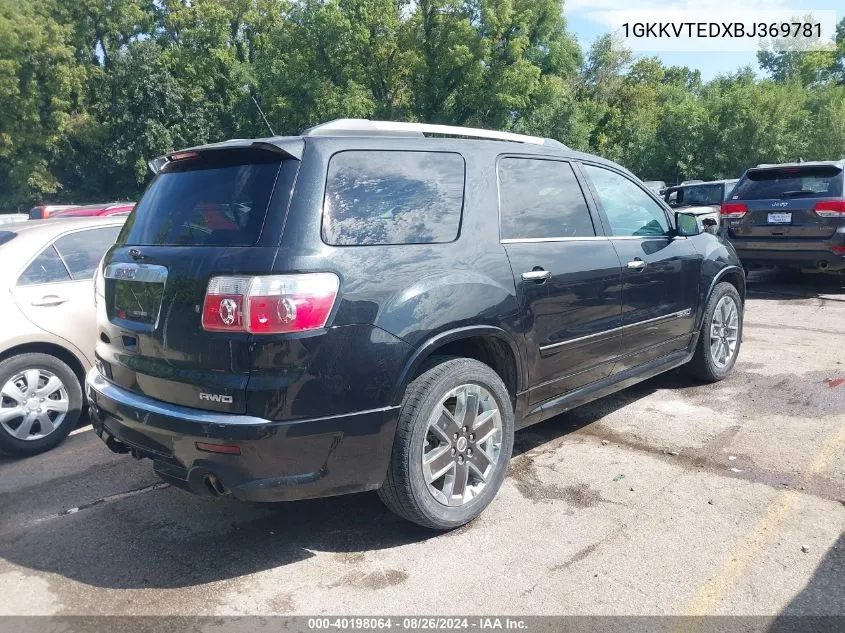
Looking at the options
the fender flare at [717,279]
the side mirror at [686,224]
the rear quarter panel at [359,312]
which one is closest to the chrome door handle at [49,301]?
the rear quarter panel at [359,312]

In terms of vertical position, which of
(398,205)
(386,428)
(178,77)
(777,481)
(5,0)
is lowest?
(777,481)

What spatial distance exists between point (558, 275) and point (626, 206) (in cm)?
117

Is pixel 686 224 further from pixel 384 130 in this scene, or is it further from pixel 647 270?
pixel 384 130

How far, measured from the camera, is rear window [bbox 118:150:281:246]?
3.06 meters

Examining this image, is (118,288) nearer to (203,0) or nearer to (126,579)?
(126,579)

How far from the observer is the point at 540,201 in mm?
4012

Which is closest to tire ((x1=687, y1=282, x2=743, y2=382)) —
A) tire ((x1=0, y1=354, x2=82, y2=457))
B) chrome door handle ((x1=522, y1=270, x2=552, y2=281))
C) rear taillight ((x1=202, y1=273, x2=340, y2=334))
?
chrome door handle ((x1=522, y1=270, x2=552, y2=281))

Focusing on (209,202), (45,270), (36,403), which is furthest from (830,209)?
(36,403)

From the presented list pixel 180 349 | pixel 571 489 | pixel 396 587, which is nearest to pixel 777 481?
pixel 571 489

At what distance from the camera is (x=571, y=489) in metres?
3.86

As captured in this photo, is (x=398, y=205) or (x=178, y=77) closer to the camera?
(x=398, y=205)

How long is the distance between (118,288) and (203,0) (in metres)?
39.1

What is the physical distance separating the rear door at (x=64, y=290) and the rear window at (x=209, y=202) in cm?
157

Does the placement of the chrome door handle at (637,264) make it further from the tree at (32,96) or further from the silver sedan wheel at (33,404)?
the tree at (32,96)
